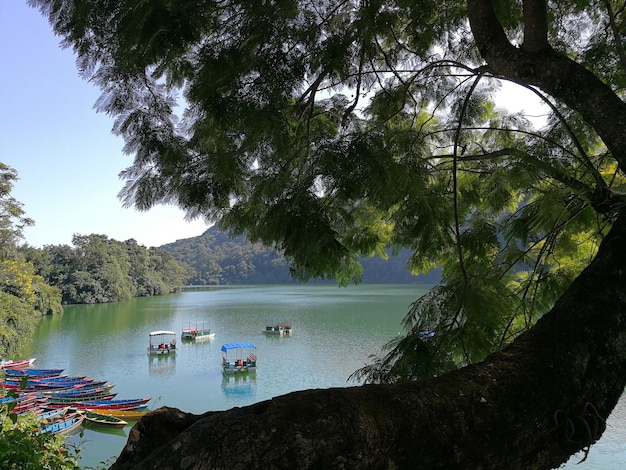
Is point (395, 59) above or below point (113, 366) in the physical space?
above

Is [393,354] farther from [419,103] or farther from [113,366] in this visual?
[113,366]

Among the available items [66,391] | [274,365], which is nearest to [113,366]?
[66,391]

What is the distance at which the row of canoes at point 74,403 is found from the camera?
9891 millimetres

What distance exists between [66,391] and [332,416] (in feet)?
44.0

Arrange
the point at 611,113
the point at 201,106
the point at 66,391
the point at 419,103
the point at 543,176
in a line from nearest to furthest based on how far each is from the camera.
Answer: the point at 611,113 → the point at 201,106 → the point at 543,176 → the point at 419,103 → the point at 66,391

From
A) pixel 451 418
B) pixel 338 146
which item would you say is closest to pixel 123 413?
pixel 338 146

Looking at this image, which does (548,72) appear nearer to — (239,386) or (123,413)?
(123,413)

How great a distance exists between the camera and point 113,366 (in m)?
15.2

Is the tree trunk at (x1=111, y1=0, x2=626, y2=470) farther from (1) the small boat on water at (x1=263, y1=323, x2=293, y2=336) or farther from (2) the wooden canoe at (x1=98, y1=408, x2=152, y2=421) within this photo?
(1) the small boat on water at (x1=263, y1=323, x2=293, y2=336)

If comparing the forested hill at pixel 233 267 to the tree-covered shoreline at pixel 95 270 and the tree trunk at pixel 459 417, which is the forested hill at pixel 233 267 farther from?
the tree trunk at pixel 459 417

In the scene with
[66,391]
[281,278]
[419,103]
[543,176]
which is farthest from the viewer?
[281,278]

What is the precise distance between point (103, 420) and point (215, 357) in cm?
661

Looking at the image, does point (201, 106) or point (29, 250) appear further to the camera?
point (29, 250)

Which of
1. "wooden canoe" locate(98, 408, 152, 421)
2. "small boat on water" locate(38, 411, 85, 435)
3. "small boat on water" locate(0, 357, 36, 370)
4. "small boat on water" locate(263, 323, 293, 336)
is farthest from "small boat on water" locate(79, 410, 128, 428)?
"small boat on water" locate(263, 323, 293, 336)
